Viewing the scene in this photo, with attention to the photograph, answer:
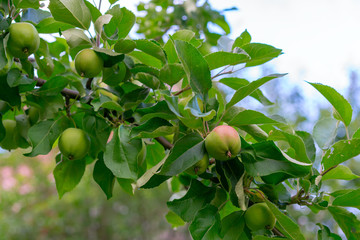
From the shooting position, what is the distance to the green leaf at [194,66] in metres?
Answer: 0.60

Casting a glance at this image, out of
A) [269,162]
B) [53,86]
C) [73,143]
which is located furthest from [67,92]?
[269,162]

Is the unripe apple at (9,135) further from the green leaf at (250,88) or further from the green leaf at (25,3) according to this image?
the green leaf at (250,88)

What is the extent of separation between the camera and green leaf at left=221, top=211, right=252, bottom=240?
648 millimetres

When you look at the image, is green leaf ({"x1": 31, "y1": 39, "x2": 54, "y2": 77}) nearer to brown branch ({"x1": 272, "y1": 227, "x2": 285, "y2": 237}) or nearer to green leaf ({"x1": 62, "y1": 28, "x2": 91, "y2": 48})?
green leaf ({"x1": 62, "y1": 28, "x2": 91, "y2": 48})

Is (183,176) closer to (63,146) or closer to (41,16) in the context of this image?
(63,146)

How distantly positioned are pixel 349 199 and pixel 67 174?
0.57 m

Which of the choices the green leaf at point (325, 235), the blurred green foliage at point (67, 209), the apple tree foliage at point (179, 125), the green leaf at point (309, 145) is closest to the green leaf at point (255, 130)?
the apple tree foliage at point (179, 125)

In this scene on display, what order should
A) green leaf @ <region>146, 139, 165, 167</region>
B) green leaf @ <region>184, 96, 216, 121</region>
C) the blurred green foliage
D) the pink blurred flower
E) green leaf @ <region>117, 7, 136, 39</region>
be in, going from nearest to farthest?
green leaf @ <region>184, 96, 216, 121</region> → green leaf @ <region>117, 7, 136, 39</region> → green leaf @ <region>146, 139, 165, 167</region> → the blurred green foliage → the pink blurred flower

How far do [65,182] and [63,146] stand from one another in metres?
0.15

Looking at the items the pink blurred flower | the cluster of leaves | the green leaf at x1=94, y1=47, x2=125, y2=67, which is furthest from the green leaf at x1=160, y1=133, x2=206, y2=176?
the pink blurred flower

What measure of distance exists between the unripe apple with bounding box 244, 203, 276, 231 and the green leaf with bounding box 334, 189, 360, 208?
13 centimetres

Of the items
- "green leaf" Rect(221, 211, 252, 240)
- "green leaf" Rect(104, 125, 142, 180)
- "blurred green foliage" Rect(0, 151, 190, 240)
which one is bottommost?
"blurred green foliage" Rect(0, 151, 190, 240)

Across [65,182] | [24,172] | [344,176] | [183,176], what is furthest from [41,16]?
[24,172]

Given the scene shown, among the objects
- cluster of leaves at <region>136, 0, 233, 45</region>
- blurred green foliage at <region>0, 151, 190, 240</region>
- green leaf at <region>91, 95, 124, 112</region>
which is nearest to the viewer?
green leaf at <region>91, 95, 124, 112</region>
